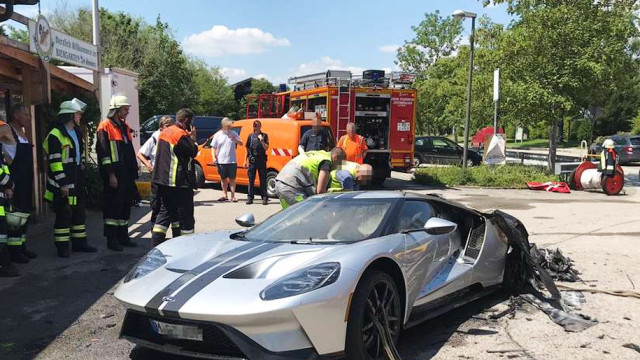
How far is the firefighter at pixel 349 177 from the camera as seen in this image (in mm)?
5840

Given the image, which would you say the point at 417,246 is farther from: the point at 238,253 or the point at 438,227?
the point at 238,253

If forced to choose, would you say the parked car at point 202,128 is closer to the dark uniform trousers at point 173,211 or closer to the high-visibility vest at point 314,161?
the dark uniform trousers at point 173,211

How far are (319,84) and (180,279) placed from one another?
1242 cm

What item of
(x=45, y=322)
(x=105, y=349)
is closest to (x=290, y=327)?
(x=105, y=349)

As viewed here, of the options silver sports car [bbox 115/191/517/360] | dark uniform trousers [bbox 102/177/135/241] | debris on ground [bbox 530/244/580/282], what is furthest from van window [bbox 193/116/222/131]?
silver sports car [bbox 115/191/517/360]

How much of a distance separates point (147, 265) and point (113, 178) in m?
3.29

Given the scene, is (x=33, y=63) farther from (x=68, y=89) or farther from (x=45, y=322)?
(x=45, y=322)

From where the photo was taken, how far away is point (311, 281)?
3230mm

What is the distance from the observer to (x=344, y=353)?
3.29m

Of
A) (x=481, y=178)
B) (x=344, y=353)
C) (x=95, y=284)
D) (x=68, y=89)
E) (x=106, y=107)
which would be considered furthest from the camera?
(x=481, y=178)

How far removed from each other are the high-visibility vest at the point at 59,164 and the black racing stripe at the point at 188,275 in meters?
3.46

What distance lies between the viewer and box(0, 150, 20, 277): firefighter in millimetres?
5656

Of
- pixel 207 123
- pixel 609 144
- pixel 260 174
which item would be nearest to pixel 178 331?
pixel 260 174

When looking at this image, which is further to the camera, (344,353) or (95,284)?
(95,284)
